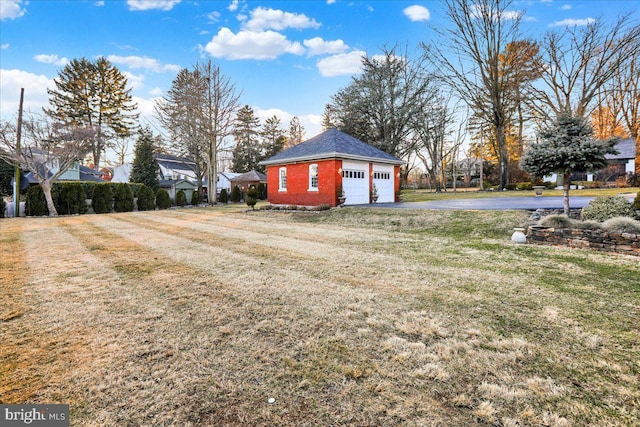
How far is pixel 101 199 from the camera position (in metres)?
20.8

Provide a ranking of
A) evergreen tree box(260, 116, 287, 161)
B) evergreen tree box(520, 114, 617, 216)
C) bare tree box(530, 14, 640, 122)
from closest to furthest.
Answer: evergreen tree box(520, 114, 617, 216)
bare tree box(530, 14, 640, 122)
evergreen tree box(260, 116, 287, 161)

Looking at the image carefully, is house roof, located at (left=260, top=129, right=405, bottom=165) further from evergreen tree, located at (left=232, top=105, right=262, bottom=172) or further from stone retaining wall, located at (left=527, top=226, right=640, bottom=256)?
evergreen tree, located at (left=232, top=105, right=262, bottom=172)

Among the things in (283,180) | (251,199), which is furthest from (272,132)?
(283,180)

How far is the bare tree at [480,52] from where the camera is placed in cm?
2144

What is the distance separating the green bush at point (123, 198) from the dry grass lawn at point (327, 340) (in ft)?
60.3

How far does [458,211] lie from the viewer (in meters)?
10.9

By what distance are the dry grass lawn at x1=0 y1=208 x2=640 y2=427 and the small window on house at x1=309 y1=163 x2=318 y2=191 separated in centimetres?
1110

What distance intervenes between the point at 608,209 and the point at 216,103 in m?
25.3

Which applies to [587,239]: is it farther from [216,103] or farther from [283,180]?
[216,103]

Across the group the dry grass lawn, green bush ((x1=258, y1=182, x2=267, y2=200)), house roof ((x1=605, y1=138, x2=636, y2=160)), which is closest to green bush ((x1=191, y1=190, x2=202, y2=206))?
green bush ((x1=258, y1=182, x2=267, y2=200))

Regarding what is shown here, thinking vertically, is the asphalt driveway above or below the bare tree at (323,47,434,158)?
below

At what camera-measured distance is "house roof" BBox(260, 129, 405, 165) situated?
15.8 metres

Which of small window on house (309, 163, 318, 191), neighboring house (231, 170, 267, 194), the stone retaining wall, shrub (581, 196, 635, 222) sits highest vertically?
neighboring house (231, 170, 267, 194)

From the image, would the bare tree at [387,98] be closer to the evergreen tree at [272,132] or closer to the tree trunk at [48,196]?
the evergreen tree at [272,132]
